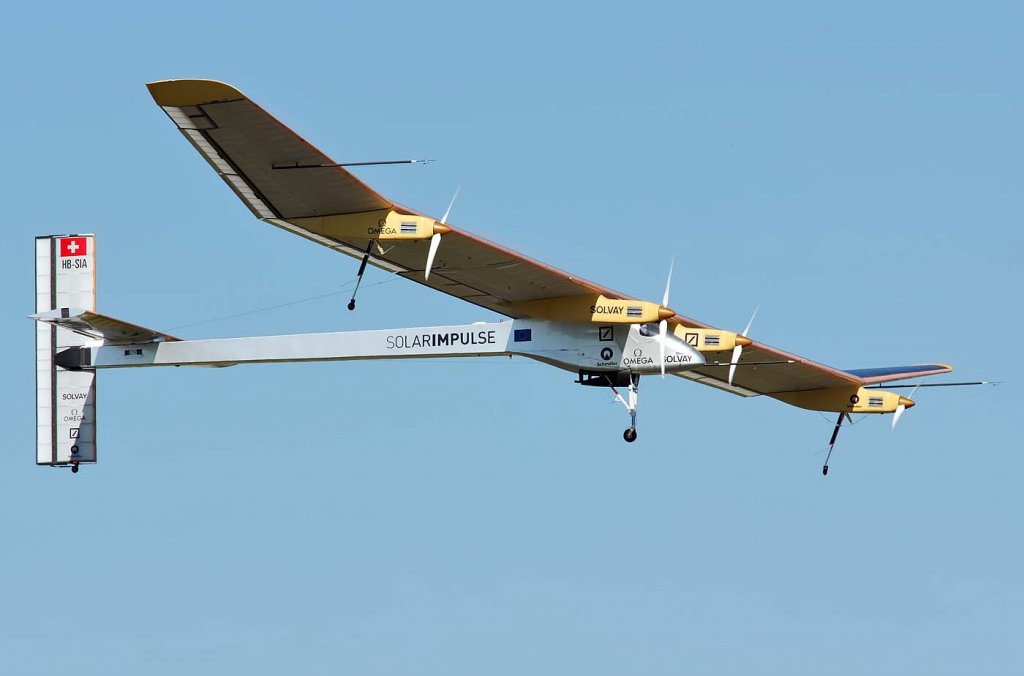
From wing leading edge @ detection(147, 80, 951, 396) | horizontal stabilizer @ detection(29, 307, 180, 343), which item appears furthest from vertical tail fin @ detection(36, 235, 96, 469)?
wing leading edge @ detection(147, 80, 951, 396)

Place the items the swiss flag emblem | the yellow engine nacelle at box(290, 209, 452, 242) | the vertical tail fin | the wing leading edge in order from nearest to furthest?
the wing leading edge
the yellow engine nacelle at box(290, 209, 452, 242)
the vertical tail fin
the swiss flag emblem

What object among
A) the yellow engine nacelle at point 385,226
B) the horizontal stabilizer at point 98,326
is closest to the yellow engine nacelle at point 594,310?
the yellow engine nacelle at point 385,226

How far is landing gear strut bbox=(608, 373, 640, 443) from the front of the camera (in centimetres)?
4439

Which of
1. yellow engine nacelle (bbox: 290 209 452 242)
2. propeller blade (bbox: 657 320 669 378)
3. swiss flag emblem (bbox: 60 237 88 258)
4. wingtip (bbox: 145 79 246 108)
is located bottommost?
swiss flag emblem (bbox: 60 237 88 258)

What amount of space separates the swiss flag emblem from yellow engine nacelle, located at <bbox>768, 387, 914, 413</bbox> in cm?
2092

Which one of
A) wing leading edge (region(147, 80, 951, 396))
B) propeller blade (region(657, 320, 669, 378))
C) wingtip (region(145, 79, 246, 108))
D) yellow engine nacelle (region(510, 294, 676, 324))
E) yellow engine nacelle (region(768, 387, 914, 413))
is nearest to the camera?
wingtip (region(145, 79, 246, 108))

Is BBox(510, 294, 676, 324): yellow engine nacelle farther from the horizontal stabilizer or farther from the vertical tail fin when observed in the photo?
the vertical tail fin

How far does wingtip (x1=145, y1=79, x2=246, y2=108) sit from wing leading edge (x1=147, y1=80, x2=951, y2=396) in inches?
0.8

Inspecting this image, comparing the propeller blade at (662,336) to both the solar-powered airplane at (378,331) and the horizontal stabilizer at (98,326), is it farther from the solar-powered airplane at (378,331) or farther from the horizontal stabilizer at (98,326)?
the horizontal stabilizer at (98,326)

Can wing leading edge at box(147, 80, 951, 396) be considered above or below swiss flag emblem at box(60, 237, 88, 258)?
above

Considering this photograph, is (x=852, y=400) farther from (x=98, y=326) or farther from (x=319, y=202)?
(x=98, y=326)

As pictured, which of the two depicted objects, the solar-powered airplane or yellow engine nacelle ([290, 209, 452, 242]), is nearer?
the solar-powered airplane

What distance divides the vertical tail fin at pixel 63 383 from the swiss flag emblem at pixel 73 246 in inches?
1.1

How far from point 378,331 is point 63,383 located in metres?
10.1
